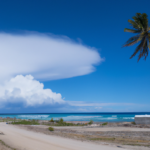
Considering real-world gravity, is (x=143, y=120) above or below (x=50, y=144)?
below

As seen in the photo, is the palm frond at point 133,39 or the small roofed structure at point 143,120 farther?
the small roofed structure at point 143,120

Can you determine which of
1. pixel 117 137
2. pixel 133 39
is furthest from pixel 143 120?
pixel 133 39

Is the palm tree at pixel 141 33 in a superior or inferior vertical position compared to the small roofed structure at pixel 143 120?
superior

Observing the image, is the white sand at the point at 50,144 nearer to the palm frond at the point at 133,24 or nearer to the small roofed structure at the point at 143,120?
the palm frond at the point at 133,24

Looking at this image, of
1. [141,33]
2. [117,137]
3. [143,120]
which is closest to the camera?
[141,33]

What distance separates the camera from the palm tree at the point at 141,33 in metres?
11.8

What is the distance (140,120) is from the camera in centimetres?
3173

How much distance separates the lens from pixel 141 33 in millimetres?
11758

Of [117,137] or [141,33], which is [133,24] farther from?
[117,137]

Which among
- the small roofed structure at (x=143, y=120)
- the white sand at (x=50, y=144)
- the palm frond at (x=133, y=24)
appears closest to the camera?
the white sand at (x=50, y=144)

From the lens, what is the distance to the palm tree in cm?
1176

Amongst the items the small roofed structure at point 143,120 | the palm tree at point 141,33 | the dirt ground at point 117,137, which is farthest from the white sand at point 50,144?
the small roofed structure at point 143,120

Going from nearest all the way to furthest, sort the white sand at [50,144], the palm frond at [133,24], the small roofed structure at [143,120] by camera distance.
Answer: the white sand at [50,144], the palm frond at [133,24], the small roofed structure at [143,120]

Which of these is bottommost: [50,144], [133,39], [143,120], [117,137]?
[143,120]
